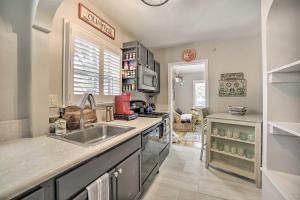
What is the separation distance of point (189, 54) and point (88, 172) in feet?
10.9

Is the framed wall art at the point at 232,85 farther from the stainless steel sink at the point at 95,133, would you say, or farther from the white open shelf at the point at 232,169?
the stainless steel sink at the point at 95,133

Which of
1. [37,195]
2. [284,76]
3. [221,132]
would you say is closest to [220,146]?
[221,132]

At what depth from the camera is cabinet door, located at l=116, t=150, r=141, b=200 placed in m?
1.28

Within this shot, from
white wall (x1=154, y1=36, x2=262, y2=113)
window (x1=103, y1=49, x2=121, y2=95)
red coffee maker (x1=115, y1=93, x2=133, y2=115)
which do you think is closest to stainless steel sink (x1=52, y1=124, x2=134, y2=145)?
red coffee maker (x1=115, y1=93, x2=133, y2=115)

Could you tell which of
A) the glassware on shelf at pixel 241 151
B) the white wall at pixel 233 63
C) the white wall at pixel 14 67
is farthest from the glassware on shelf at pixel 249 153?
the white wall at pixel 14 67

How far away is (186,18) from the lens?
2.35 metres

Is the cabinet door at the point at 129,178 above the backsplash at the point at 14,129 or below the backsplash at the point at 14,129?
below

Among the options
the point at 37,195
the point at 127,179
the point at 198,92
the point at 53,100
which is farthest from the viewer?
the point at 198,92

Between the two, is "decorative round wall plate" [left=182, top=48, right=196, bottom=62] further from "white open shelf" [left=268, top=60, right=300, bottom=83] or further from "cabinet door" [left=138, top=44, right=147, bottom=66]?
"white open shelf" [left=268, top=60, right=300, bottom=83]

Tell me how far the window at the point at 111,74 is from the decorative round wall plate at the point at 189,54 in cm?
176

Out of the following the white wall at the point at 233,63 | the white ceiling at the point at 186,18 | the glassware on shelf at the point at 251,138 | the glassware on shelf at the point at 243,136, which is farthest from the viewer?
the white wall at the point at 233,63

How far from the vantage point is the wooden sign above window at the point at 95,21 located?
71.7 inches

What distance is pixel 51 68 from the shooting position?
1517 millimetres

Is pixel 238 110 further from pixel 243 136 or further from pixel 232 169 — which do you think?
pixel 232 169
